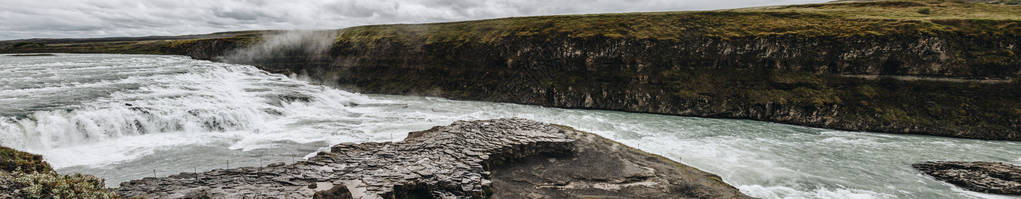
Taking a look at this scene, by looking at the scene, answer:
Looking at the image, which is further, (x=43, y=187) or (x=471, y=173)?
(x=471, y=173)

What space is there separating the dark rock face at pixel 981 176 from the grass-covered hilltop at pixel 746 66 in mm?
16687

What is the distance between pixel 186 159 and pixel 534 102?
35984 millimetres

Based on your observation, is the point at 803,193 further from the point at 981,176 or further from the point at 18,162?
the point at 18,162

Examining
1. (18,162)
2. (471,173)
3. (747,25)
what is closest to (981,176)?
(471,173)

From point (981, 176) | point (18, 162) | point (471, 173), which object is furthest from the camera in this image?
point (981, 176)

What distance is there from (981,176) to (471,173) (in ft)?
82.2

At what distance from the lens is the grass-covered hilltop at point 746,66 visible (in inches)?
1415

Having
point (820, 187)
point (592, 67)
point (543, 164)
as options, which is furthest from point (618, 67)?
point (543, 164)

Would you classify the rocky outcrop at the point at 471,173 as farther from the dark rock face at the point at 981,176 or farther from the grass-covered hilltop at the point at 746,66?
the grass-covered hilltop at the point at 746,66

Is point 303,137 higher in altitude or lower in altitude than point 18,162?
lower

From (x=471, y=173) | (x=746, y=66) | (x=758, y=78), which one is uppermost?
(x=746, y=66)

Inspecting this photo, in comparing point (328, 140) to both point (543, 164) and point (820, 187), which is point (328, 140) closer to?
point (543, 164)

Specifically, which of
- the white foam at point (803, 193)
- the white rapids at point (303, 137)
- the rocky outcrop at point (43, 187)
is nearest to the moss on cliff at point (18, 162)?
the rocky outcrop at point (43, 187)

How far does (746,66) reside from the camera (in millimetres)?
44969
